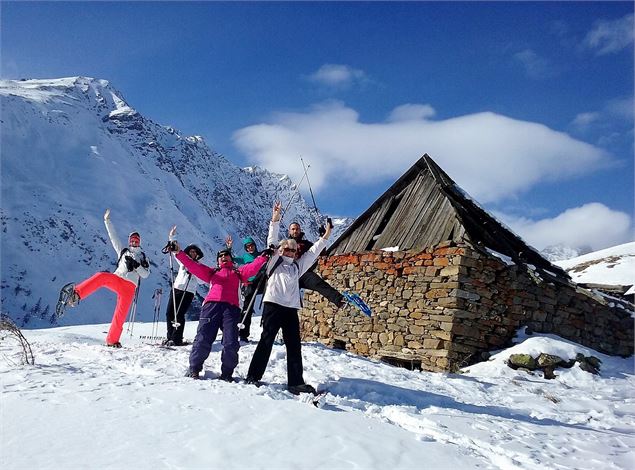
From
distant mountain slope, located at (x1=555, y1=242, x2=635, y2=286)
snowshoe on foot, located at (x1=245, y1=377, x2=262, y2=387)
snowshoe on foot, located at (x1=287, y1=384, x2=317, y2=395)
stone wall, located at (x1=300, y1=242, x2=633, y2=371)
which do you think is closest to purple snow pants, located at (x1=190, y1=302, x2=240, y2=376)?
snowshoe on foot, located at (x1=245, y1=377, x2=262, y2=387)

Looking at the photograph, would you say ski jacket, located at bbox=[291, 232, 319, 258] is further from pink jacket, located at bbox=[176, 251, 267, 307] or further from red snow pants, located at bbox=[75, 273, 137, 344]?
red snow pants, located at bbox=[75, 273, 137, 344]

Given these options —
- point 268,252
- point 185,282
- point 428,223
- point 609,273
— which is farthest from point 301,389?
point 609,273

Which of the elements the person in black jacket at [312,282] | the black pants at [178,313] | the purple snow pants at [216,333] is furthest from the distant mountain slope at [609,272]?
the purple snow pants at [216,333]

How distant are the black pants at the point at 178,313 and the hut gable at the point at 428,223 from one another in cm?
489

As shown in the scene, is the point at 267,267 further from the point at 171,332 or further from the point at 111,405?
the point at 171,332

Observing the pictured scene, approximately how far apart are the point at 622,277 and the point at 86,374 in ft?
70.5

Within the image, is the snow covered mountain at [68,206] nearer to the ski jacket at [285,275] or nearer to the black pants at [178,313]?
the black pants at [178,313]

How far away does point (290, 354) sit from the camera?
4.72 metres

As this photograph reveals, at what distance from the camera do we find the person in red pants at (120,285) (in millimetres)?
6270

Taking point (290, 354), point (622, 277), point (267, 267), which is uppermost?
point (622, 277)

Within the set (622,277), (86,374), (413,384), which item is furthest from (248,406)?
(622,277)

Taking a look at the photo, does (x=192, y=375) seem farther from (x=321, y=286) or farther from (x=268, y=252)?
(x=321, y=286)

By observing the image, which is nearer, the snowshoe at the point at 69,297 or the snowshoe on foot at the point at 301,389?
the snowshoe on foot at the point at 301,389

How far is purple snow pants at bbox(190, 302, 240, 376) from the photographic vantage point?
475 centimetres
